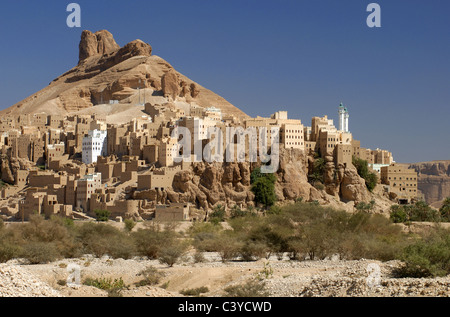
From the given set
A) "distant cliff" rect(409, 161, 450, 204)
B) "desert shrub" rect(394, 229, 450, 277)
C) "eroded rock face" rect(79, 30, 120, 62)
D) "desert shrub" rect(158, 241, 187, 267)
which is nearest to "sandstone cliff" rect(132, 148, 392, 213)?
"desert shrub" rect(158, 241, 187, 267)

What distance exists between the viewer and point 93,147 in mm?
79812

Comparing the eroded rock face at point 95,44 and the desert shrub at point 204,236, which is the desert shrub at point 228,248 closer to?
the desert shrub at point 204,236

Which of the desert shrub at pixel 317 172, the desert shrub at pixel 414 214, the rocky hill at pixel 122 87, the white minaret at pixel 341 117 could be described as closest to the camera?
the desert shrub at pixel 414 214

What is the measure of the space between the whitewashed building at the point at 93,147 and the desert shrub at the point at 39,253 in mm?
43478

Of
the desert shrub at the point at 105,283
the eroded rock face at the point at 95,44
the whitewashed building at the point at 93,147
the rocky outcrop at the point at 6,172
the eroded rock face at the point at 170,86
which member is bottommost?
the desert shrub at the point at 105,283

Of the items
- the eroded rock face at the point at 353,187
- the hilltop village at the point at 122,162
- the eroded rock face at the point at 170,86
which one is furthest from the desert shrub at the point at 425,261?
the eroded rock face at the point at 170,86

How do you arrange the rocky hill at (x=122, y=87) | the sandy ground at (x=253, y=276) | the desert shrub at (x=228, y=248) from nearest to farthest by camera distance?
the sandy ground at (x=253, y=276) → the desert shrub at (x=228, y=248) → the rocky hill at (x=122, y=87)

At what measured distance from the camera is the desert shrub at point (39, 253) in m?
35.1

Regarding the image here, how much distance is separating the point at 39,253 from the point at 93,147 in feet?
149

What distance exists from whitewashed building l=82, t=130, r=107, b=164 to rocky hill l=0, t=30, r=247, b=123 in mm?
32029

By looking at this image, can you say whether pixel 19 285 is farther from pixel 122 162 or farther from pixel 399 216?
pixel 122 162

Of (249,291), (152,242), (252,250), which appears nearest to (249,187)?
(152,242)

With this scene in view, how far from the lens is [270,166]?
236 ft
